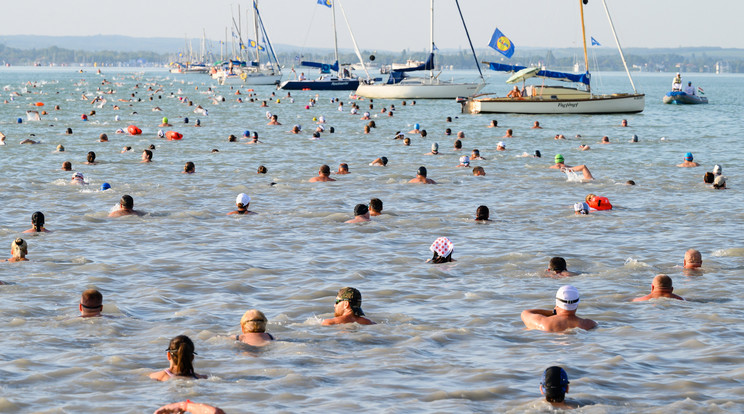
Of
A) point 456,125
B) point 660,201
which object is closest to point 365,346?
point 660,201

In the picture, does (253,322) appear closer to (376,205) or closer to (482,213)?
(376,205)

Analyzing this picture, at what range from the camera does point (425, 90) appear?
93312 millimetres

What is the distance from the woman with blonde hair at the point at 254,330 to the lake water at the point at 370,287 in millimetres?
194

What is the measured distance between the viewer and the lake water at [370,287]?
11742 millimetres

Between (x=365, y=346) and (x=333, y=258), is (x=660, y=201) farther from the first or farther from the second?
(x=365, y=346)

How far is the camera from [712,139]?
52.3 m

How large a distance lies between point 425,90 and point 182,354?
273 ft

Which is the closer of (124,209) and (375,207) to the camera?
(375,207)


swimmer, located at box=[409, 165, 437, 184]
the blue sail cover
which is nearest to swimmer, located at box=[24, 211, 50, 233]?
swimmer, located at box=[409, 165, 437, 184]

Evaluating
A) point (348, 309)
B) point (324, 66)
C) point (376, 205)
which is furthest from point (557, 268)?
point (324, 66)

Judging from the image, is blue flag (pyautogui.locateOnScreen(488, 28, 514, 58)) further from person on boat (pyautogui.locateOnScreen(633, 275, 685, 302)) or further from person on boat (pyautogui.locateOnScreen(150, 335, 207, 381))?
person on boat (pyautogui.locateOnScreen(150, 335, 207, 381))

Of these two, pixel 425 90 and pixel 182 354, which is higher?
pixel 425 90

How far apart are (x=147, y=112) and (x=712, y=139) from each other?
42224 mm

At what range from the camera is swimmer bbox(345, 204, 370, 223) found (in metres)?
23.6
